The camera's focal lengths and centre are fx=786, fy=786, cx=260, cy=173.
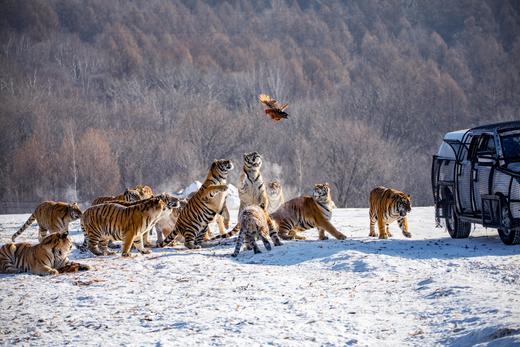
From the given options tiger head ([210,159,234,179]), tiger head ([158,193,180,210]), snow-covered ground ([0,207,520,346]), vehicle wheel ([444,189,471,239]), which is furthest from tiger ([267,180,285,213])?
tiger head ([158,193,180,210])

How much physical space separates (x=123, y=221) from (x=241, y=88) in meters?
69.9

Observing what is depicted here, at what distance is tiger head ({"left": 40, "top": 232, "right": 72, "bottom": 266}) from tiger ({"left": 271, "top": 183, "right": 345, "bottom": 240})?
4203mm

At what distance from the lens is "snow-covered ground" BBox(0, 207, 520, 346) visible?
760 centimetres

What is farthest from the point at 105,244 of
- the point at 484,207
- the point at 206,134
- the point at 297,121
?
the point at 297,121

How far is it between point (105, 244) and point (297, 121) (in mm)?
55425

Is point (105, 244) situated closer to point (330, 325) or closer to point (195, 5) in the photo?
point (330, 325)

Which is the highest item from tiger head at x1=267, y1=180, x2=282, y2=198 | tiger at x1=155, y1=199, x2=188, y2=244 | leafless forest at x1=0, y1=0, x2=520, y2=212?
leafless forest at x1=0, y1=0, x2=520, y2=212

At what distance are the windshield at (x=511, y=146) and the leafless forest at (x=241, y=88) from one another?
34870mm

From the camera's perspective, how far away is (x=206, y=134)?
5756cm

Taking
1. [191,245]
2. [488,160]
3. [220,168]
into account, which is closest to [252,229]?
[191,245]

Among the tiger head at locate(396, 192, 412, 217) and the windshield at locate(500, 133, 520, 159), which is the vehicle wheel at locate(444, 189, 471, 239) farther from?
the windshield at locate(500, 133, 520, 159)

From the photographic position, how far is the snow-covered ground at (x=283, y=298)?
299 inches

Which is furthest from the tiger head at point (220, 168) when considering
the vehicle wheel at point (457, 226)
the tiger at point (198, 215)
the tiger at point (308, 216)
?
the vehicle wheel at point (457, 226)

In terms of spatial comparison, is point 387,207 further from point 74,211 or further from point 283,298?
point 74,211
